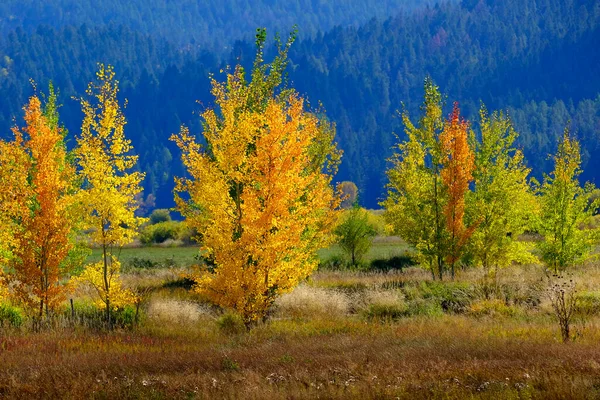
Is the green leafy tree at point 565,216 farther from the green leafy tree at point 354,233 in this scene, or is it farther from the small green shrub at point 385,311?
the green leafy tree at point 354,233

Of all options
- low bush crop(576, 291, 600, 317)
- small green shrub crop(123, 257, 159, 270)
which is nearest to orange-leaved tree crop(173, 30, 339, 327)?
low bush crop(576, 291, 600, 317)

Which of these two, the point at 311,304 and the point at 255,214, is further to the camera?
the point at 311,304

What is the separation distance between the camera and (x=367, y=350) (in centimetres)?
1299

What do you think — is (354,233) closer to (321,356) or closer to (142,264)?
(142,264)

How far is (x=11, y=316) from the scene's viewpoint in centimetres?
1872

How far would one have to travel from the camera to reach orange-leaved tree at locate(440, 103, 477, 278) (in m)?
23.3

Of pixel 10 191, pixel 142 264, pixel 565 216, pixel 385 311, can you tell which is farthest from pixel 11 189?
pixel 142 264

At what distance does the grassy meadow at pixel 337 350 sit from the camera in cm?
952

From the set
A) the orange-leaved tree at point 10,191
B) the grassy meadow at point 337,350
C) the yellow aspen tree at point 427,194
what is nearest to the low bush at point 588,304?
the grassy meadow at point 337,350

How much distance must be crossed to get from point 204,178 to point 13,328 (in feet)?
21.3

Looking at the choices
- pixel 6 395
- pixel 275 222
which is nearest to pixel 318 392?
pixel 6 395

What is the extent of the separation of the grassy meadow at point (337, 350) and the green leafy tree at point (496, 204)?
1462 mm

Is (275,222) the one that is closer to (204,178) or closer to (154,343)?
(204,178)

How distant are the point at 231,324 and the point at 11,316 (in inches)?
258
